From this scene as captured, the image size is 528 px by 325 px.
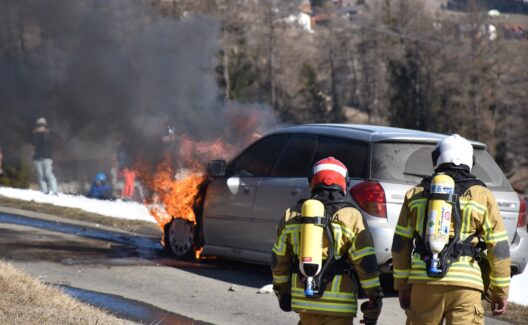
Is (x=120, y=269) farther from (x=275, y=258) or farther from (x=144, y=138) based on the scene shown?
(x=144, y=138)

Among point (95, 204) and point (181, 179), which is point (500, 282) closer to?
point (181, 179)

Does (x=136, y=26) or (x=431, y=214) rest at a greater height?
(x=136, y=26)

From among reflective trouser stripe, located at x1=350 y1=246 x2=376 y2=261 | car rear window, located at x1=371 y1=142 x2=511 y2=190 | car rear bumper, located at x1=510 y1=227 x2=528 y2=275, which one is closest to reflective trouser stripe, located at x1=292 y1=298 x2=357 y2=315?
reflective trouser stripe, located at x1=350 y1=246 x2=376 y2=261

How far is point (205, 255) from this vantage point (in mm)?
10359

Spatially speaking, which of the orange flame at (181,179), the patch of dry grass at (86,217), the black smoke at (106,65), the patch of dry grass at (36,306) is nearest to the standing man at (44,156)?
the black smoke at (106,65)

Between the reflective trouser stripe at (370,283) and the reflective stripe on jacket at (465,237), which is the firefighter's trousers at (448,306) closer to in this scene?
the reflective stripe on jacket at (465,237)

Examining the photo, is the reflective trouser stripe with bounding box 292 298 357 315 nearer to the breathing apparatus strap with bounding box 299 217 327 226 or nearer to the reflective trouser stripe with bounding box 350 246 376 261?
the reflective trouser stripe with bounding box 350 246 376 261

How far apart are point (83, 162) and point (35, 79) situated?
3145mm

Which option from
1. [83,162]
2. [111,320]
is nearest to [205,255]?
[111,320]

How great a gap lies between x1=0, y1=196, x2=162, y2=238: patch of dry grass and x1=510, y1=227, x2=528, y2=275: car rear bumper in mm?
6275

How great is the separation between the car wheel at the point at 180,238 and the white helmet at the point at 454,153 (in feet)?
18.4

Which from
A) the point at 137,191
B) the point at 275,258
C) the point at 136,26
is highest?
the point at 136,26

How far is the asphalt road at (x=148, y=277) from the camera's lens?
7.92m

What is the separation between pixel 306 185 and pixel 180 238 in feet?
7.60
